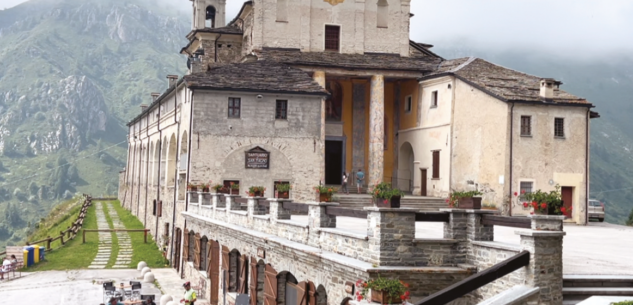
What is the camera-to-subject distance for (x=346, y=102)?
1655 inches

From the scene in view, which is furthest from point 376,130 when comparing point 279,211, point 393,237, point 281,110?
point 393,237

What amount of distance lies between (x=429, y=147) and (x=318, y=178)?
774cm

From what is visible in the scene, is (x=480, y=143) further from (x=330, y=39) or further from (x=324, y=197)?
(x=324, y=197)

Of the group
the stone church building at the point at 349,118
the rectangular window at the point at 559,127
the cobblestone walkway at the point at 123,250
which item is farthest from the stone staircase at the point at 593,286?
the cobblestone walkway at the point at 123,250

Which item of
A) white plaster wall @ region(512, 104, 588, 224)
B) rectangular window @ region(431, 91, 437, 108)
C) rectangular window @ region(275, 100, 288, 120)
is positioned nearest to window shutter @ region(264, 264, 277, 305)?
rectangular window @ region(275, 100, 288, 120)

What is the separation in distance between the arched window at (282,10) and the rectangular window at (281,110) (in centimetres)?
852

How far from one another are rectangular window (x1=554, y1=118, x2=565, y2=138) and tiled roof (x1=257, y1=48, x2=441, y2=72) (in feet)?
26.9

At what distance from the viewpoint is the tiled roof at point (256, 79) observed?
32875 mm

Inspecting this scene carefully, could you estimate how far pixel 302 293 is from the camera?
16047mm

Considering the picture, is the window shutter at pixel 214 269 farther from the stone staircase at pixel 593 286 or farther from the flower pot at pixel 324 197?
the stone staircase at pixel 593 286

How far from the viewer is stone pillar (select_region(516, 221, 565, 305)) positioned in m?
10.8

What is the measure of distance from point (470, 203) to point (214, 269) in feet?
54.6

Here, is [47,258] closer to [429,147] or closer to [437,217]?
[429,147]

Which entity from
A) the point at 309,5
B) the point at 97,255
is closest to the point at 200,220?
the point at 97,255
